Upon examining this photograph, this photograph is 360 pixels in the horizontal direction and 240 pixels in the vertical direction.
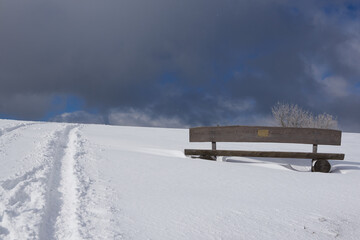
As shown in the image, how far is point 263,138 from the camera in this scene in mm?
7430

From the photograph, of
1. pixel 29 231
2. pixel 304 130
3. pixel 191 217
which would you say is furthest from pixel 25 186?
pixel 304 130

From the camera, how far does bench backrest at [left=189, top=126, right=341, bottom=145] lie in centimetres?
740

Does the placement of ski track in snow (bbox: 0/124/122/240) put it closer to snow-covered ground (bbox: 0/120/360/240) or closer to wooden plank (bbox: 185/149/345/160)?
snow-covered ground (bbox: 0/120/360/240)

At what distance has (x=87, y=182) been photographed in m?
4.25

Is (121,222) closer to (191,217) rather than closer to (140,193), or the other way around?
(191,217)

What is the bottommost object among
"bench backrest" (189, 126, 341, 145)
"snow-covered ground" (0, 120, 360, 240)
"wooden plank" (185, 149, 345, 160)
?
"wooden plank" (185, 149, 345, 160)

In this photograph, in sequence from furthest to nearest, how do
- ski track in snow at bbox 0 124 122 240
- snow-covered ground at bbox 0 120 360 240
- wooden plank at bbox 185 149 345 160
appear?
wooden plank at bbox 185 149 345 160 < snow-covered ground at bbox 0 120 360 240 < ski track in snow at bbox 0 124 122 240

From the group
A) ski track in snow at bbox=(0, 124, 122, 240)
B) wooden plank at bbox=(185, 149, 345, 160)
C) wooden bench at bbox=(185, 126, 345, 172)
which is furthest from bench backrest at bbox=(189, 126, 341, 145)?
ski track in snow at bbox=(0, 124, 122, 240)

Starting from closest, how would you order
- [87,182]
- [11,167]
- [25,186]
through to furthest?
[25,186] → [87,182] → [11,167]

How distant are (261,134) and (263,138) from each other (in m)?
0.12

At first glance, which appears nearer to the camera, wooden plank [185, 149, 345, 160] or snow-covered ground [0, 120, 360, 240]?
snow-covered ground [0, 120, 360, 240]

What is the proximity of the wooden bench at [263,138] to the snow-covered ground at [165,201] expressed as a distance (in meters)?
1.22

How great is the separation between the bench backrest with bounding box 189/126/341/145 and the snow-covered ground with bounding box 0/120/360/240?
149 centimetres

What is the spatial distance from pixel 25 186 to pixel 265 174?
4204 mm
